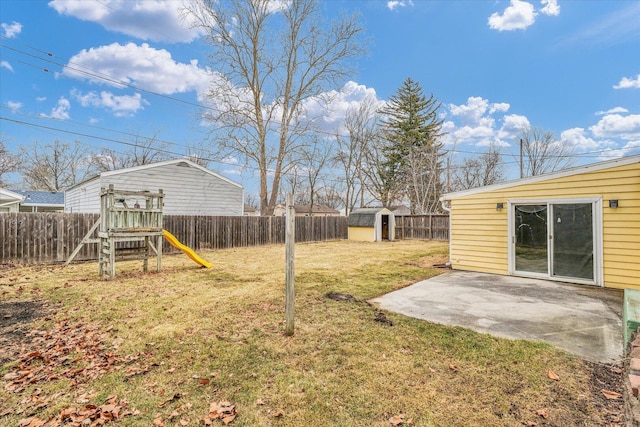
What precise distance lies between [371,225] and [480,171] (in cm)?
1389

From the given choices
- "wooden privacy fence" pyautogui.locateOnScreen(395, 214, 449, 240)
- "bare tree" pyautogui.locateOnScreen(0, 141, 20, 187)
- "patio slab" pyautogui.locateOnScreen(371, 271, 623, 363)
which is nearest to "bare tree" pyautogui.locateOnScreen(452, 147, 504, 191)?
"wooden privacy fence" pyautogui.locateOnScreen(395, 214, 449, 240)

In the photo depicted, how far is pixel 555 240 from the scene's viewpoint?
6078mm

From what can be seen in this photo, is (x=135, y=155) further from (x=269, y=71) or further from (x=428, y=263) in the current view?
(x=428, y=263)

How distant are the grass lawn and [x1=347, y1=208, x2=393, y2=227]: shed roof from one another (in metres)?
11.5

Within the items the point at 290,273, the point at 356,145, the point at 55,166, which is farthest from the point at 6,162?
the point at 290,273

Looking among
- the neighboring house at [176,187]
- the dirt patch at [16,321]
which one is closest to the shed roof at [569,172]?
the dirt patch at [16,321]

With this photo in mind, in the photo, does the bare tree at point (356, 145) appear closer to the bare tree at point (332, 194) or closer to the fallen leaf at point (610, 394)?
the bare tree at point (332, 194)

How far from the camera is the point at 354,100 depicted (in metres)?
24.0

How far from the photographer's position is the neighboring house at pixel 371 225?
16000 millimetres

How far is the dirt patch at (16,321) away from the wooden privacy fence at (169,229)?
445 cm

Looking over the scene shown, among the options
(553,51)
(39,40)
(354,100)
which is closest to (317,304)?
(39,40)

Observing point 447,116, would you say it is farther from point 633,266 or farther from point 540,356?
point 540,356

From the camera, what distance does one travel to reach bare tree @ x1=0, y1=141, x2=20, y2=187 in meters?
21.3

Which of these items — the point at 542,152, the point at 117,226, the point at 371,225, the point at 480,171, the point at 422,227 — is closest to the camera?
the point at 117,226
